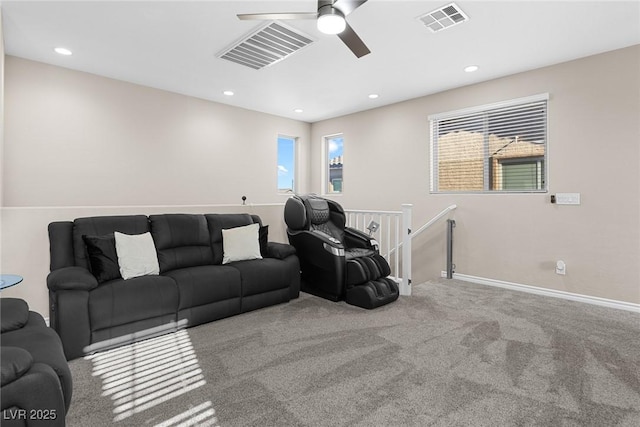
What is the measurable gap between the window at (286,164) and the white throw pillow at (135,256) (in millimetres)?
3620

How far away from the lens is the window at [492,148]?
417 centimetres

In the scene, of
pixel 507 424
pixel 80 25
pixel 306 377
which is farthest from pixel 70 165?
pixel 507 424

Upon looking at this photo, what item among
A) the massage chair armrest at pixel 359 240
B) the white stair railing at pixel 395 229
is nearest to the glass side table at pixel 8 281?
the massage chair armrest at pixel 359 240

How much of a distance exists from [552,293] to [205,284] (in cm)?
400

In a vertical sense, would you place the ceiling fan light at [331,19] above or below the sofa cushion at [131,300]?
above

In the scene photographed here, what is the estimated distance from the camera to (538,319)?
3225mm

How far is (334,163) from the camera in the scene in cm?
677

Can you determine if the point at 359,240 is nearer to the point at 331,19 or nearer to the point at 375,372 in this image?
the point at 375,372

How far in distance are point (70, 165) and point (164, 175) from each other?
1.13 m

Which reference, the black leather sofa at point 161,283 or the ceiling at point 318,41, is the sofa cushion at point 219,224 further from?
the ceiling at point 318,41

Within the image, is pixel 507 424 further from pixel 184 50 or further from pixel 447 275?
pixel 184 50

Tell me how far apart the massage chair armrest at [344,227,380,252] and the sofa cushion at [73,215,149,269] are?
2351mm

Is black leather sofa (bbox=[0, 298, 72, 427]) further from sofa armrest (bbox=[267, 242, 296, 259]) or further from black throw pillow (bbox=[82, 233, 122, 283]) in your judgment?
sofa armrest (bbox=[267, 242, 296, 259])

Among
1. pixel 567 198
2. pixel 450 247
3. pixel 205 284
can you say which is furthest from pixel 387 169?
pixel 205 284
